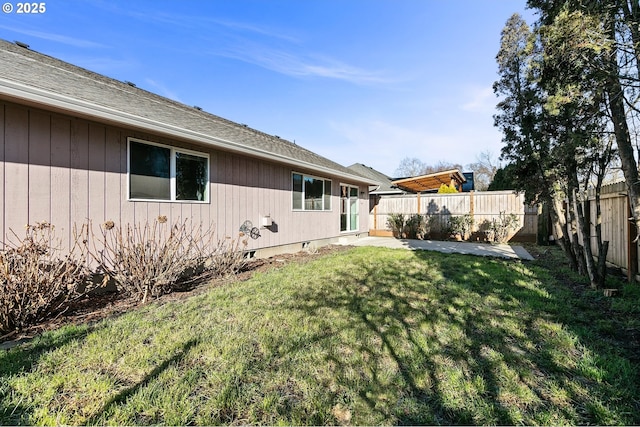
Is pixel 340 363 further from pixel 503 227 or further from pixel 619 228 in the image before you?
pixel 503 227

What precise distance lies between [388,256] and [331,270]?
2191 mm

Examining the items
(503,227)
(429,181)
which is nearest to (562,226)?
(503,227)

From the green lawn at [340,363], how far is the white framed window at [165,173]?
219cm

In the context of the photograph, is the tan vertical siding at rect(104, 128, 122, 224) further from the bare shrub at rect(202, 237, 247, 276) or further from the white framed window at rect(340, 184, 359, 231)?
the white framed window at rect(340, 184, 359, 231)

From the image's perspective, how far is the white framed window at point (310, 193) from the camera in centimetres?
903

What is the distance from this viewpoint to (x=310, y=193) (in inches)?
384

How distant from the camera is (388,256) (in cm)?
746

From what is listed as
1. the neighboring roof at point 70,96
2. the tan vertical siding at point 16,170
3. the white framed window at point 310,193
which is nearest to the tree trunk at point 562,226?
the white framed window at point 310,193

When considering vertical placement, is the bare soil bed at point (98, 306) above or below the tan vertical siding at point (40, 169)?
below

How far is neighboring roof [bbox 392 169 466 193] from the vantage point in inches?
657

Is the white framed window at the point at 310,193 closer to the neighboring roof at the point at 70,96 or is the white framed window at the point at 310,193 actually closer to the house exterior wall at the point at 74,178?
the house exterior wall at the point at 74,178

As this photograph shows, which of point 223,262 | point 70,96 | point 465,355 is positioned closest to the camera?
point 465,355

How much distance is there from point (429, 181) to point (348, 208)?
916cm

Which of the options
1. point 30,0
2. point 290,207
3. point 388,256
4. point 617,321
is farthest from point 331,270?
point 30,0
